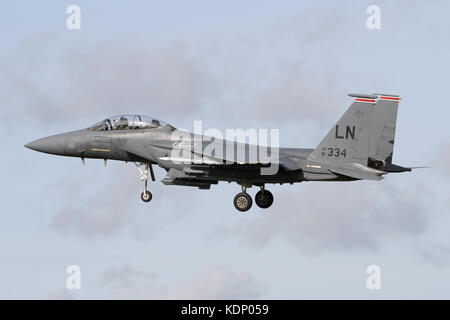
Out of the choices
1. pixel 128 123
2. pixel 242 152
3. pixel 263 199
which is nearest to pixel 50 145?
pixel 128 123

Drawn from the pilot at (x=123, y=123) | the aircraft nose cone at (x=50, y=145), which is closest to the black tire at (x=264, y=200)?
the pilot at (x=123, y=123)

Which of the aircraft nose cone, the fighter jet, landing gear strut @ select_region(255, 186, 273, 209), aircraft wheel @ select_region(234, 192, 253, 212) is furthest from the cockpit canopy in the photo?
landing gear strut @ select_region(255, 186, 273, 209)

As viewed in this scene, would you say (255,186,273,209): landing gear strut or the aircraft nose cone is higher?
the aircraft nose cone

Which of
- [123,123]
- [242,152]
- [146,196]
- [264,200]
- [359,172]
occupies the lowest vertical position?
[264,200]

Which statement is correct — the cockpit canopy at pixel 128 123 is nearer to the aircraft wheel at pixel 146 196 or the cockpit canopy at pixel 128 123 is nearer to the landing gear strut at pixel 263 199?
the aircraft wheel at pixel 146 196

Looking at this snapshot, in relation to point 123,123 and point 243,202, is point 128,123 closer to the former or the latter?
point 123,123

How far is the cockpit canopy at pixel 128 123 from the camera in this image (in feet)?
144

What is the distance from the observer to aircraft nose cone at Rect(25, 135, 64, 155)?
4434 centimetres

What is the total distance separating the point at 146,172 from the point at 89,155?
2305 millimetres

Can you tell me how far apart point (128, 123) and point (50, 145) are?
327 cm

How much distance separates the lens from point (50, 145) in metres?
44.5

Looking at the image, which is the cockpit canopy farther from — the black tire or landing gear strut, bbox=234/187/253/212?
the black tire

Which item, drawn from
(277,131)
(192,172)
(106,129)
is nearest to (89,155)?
(106,129)

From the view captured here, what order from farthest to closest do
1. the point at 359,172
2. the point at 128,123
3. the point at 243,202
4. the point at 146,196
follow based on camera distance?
the point at 128,123 → the point at 146,196 → the point at 243,202 → the point at 359,172
